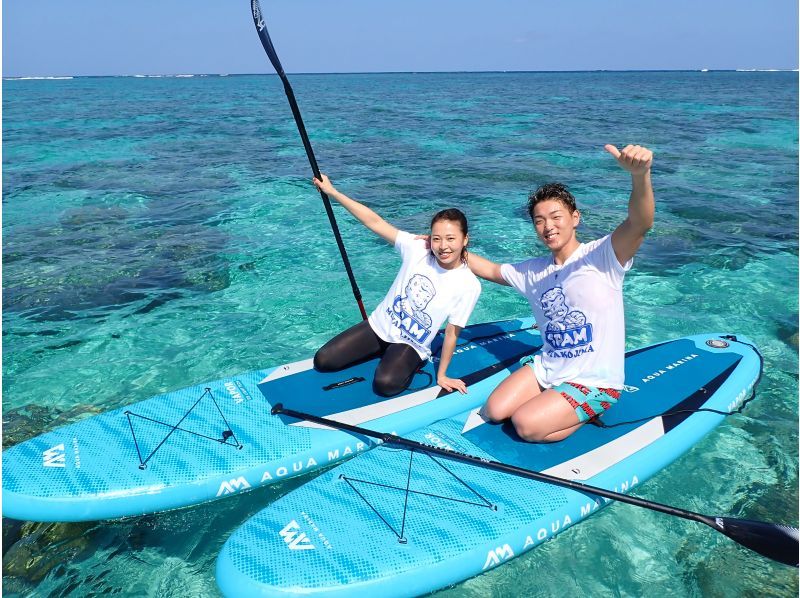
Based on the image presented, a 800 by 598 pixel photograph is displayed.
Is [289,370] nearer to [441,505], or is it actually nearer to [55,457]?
[55,457]

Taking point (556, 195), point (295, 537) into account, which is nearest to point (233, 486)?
point (295, 537)

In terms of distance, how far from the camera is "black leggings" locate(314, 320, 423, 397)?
18.0ft

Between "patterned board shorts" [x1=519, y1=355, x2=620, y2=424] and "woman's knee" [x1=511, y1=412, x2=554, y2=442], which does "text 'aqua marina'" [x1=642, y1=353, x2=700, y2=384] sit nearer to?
"patterned board shorts" [x1=519, y1=355, x2=620, y2=424]

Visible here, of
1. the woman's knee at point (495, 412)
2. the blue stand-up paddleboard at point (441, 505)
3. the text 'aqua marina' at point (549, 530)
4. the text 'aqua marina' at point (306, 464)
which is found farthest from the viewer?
the woman's knee at point (495, 412)

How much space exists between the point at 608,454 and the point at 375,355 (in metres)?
2.46

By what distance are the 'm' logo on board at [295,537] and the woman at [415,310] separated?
5.72 ft

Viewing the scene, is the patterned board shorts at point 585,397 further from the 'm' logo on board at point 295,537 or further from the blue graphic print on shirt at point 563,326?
the 'm' logo on board at point 295,537

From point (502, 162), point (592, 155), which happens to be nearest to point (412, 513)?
point (502, 162)

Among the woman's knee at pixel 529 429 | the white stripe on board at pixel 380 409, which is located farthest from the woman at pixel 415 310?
the woman's knee at pixel 529 429

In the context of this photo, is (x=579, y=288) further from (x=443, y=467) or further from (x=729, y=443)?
(x=729, y=443)

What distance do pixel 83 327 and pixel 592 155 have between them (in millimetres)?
19007

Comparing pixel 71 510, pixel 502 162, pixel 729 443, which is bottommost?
pixel 729 443

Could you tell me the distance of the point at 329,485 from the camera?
14.4ft

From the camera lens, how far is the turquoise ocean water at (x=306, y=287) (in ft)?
15.0
